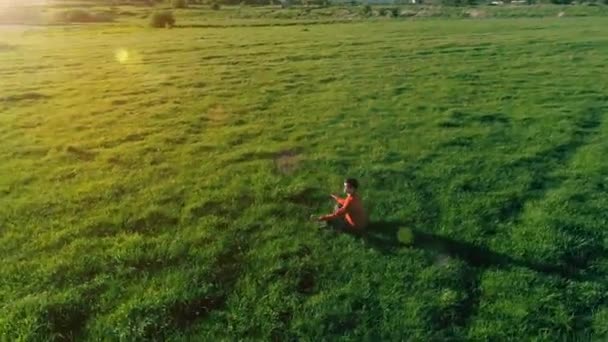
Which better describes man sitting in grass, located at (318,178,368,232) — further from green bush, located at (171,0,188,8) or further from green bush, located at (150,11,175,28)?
green bush, located at (171,0,188,8)

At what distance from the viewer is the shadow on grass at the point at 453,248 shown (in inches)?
404

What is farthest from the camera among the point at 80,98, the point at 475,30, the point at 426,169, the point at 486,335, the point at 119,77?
the point at 475,30

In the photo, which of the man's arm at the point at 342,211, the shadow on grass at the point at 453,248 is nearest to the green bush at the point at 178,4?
the man's arm at the point at 342,211

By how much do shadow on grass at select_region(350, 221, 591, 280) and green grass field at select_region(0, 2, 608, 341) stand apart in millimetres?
46

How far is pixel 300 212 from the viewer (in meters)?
12.1

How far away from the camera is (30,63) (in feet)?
114

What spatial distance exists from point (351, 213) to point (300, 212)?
1418 millimetres

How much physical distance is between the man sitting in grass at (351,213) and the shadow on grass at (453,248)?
8.1 inches

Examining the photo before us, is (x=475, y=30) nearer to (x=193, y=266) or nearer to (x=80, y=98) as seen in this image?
(x=80, y=98)

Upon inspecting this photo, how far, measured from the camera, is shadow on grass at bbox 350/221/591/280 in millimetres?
10250

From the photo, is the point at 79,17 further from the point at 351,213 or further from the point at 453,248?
the point at 453,248

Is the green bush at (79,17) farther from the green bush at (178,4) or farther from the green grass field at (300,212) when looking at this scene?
the green grass field at (300,212)

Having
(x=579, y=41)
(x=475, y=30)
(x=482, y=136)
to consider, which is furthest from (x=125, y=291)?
(x=475, y=30)

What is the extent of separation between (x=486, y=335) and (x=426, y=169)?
639cm
